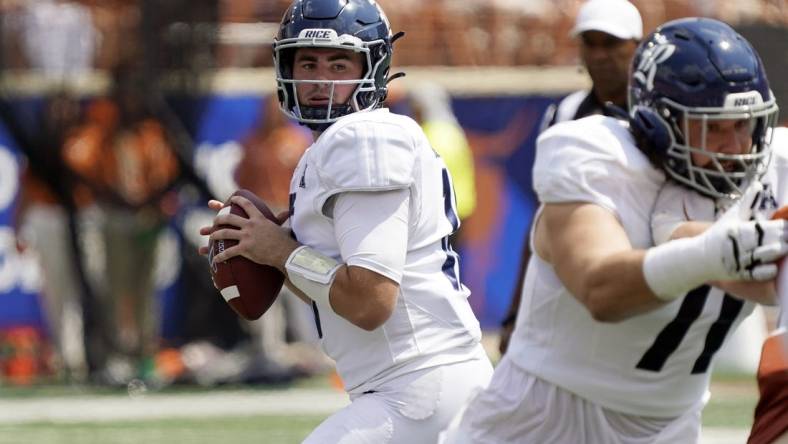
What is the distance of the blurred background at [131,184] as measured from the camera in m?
9.40

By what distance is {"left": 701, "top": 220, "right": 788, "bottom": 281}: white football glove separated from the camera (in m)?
2.55

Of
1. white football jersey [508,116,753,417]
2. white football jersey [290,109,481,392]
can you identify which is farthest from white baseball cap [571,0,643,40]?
white football jersey [508,116,753,417]

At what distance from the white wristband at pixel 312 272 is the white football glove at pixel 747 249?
1.01 meters

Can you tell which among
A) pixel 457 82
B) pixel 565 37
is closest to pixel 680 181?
pixel 457 82

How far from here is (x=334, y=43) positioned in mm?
3631

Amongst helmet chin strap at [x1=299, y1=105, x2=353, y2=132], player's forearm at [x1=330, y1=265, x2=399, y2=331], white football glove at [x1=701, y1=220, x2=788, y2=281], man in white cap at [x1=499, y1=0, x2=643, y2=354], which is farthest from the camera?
man in white cap at [x1=499, y1=0, x2=643, y2=354]

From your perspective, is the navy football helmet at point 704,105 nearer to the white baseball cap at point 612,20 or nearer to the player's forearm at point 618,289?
the player's forearm at point 618,289

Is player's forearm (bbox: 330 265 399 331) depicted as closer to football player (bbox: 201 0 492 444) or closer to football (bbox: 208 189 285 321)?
football player (bbox: 201 0 492 444)

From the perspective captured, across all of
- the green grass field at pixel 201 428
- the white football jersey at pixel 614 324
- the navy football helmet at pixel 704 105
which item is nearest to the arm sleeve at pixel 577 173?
the white football jersey at pixel 614 324

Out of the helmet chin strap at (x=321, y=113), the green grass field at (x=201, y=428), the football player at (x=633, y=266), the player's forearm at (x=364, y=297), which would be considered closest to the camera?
the football player at (x=633, y=266)

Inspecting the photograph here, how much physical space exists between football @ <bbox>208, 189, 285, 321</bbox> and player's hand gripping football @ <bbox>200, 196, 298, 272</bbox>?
19 millimetres

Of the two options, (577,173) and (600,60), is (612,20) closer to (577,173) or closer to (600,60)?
(600,60)

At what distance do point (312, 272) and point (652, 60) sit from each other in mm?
854

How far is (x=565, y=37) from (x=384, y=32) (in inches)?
315
